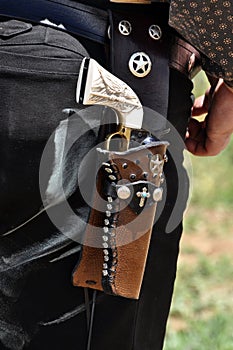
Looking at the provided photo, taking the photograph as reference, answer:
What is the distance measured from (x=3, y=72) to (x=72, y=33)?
5.9 inches

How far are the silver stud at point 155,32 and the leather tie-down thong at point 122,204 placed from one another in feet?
0.40

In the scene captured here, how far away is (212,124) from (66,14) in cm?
37

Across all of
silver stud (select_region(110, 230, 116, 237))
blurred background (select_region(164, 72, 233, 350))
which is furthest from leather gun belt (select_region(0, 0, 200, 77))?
blurred background (select_region(164, 72, 233, 350))

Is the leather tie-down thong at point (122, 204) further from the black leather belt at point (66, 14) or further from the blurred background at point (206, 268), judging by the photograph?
the blurred background at point (206, 268)

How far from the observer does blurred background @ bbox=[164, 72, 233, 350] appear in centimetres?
287

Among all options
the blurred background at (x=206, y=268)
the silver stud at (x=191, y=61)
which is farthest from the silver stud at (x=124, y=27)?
the blurred background at (x=206, y=268)

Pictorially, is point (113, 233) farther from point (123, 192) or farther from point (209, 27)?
point (209, 27)

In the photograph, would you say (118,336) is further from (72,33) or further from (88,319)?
(72,33)

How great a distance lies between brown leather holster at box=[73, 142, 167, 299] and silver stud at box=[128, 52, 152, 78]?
0.12 metres

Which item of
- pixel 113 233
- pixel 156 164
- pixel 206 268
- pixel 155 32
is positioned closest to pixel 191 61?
pixel 155 32

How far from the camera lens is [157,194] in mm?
1452

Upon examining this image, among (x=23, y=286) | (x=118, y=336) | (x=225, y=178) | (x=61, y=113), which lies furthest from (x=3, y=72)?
(x=225, y=178)

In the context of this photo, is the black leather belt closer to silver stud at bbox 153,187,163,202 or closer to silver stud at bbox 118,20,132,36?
silver stud at bbox 118,20,132,36

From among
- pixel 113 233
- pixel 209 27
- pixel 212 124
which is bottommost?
pixel 113 233
